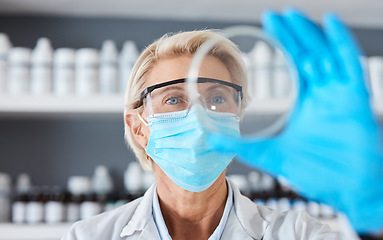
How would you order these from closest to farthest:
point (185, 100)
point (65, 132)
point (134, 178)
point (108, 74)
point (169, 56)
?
point (185, 100) → point (169, 56) → point (108, 74) → point (134, 178) → point (65, 132)

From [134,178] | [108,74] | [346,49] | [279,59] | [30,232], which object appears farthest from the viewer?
[134,178]

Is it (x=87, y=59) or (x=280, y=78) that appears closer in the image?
(x=280, y=78)

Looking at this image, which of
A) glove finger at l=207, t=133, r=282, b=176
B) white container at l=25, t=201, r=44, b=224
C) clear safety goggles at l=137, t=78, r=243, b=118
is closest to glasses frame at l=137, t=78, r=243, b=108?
clear safety goggles at l=137, t=78, r=243, b=118

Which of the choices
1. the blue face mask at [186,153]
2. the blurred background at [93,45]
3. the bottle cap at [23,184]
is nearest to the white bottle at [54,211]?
the bottle cap at [23,184]

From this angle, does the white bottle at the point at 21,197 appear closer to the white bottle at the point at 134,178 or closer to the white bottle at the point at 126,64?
the white bottle at the point at 134,178

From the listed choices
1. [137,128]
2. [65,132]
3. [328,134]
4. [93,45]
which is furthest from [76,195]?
[328,134]

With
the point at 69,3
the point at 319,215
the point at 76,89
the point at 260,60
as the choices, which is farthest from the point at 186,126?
the point at 69,3

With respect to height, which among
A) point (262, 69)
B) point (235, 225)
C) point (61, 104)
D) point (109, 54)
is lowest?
point (235, 225)

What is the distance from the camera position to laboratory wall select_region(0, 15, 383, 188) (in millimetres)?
2076

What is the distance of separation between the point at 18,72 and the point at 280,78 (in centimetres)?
134

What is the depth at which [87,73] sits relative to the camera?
1806 mm

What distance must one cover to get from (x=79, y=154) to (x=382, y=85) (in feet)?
4.82

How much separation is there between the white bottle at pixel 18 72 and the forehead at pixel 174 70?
966 millimetres

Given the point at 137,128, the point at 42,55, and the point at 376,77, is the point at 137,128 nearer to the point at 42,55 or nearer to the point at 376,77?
the point at 42,55
